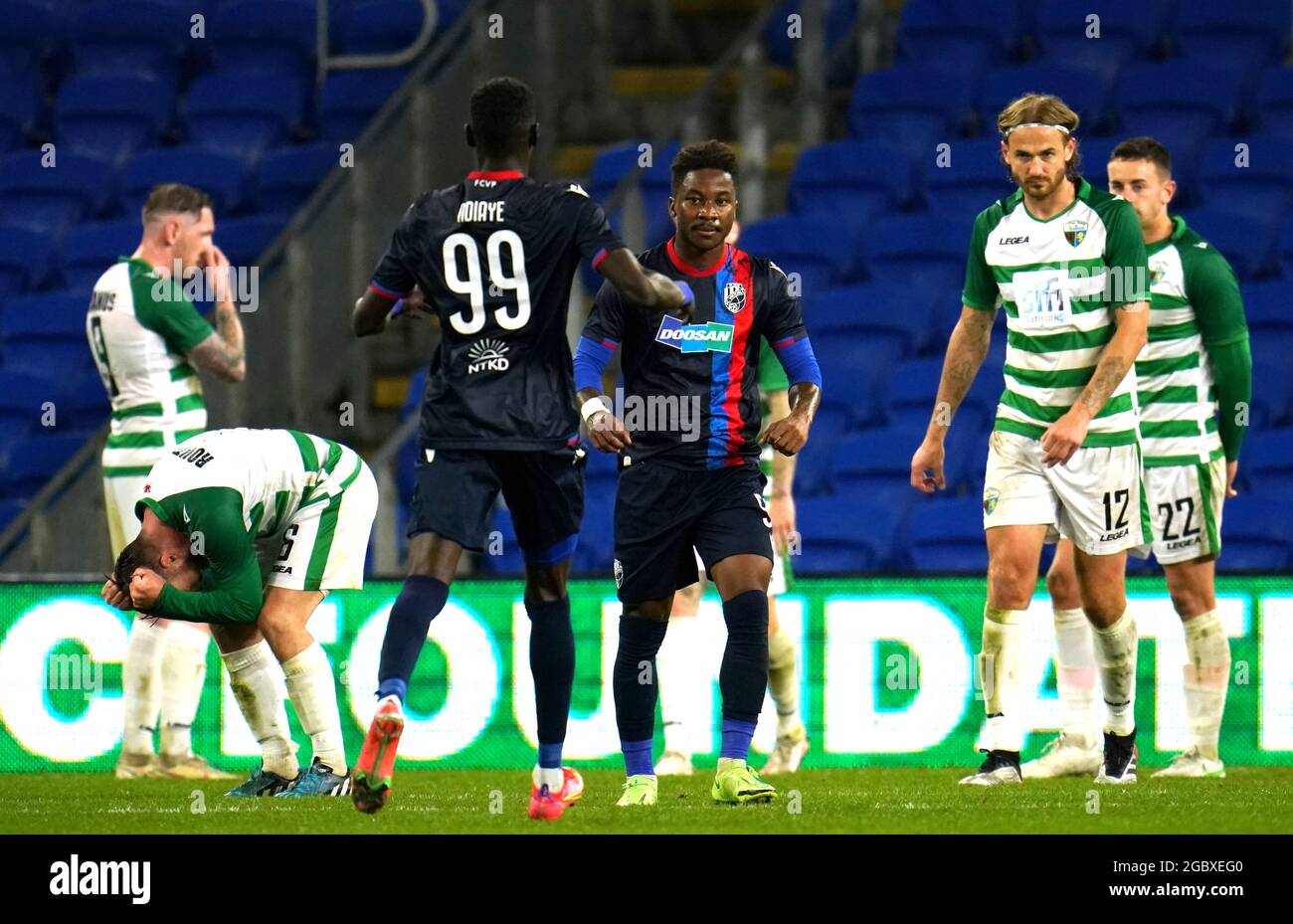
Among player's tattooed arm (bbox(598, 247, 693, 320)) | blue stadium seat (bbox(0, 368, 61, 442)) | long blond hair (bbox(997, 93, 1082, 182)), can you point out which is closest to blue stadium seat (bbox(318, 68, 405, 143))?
blue stadium seat (bbox(0, 368, 61, 442))

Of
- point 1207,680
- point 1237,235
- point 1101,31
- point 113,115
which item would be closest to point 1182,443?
point 1207,680

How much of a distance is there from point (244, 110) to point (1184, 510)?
27.8ft

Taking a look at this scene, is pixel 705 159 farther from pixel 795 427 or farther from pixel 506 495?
pixel 506 495

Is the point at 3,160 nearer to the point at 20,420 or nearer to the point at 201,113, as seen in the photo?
the point at 201,113

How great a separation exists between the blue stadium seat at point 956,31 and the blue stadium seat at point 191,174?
173 inches

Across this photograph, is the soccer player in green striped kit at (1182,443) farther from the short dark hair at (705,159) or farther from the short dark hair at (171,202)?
the short dark hair at (171,202)

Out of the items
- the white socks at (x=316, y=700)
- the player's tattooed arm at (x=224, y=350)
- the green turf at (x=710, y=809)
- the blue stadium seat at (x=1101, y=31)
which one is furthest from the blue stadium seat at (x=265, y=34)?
the white socks at (x=316, y=700)

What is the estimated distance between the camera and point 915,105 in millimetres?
13453

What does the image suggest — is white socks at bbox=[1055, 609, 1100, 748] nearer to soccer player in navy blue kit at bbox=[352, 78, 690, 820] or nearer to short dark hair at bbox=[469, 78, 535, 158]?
soccer player in navy blue kit at bbox=[352, 78, 690, 820]

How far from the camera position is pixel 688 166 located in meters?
6.66

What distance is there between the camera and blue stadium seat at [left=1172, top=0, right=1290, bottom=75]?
12930mm

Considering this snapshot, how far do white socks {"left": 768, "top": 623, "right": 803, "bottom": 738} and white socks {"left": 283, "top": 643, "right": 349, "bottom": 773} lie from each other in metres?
2.06

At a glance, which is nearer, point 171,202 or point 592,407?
point 592,407

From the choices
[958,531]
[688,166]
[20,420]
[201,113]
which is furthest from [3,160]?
[688,166]
